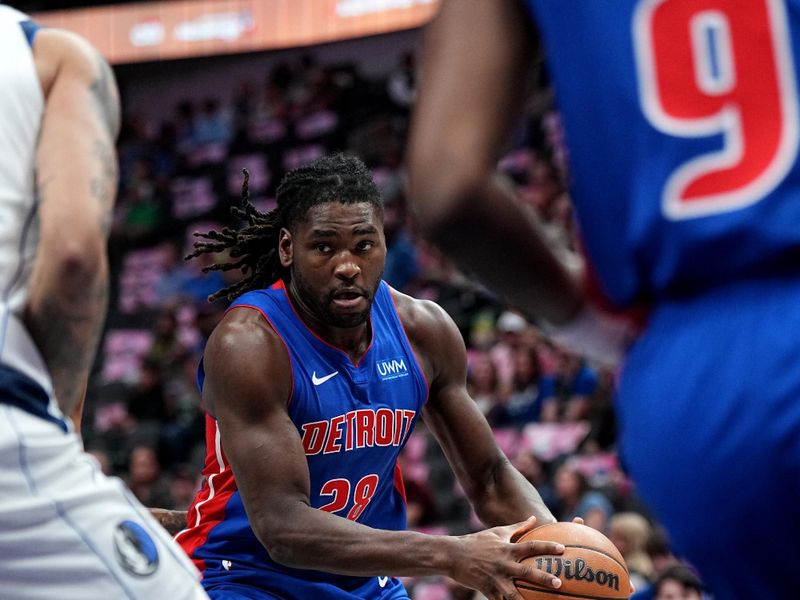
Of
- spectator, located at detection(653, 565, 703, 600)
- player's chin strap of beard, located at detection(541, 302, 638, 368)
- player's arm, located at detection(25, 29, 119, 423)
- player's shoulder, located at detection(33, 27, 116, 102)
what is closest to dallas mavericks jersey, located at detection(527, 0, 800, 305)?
player's chin strap of beard, located at detection(541, 302, 638, 368)

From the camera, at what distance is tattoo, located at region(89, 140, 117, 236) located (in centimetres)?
217

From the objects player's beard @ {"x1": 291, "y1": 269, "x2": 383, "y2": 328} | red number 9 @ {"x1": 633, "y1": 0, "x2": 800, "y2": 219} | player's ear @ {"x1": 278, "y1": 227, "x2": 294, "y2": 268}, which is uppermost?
red number 9 @ {"x1": 633, "y1": 0, "x2": 800, "y2": 219}

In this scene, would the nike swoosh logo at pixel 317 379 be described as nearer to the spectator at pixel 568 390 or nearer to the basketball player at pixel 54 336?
the basketball player at pixel 54 336

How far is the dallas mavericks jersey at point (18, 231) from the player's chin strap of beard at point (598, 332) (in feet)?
3.15

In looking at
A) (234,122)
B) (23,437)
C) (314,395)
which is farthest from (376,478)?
(234,122)

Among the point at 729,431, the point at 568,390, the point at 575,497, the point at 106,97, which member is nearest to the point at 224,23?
the point at 568,390

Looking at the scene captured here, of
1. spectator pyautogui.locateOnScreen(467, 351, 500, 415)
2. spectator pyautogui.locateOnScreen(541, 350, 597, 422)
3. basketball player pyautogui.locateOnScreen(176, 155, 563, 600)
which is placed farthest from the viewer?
spectator pyautogui.locateOnScreen(467, 351, 500, 415)

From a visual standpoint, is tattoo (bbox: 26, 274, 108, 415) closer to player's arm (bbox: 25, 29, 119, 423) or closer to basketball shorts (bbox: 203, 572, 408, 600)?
player's arm (bbox: 25, 29, 119, 423)

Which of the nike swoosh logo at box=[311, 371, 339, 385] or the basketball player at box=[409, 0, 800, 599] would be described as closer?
the basketball player at box=[409, 0, 800, 599]

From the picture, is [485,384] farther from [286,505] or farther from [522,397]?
[286,505]

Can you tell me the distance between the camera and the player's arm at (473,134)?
1.56 m

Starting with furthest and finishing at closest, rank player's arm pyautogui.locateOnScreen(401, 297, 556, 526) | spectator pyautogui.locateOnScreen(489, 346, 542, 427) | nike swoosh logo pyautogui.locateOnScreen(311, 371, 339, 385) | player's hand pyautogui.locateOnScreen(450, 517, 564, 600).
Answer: spectator pyautogui.locateOnScreen(489, 346, 542, 427), player's arm pyautogui.locateOnScreen(401, 297, 556, 526), nike swoosh logo pyautogui.locateOnScreen(311, 371, 339, 385), player's hand pyautogui.locateOnScreen(450, 517, 564, 600)

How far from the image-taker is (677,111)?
1505 millimetres

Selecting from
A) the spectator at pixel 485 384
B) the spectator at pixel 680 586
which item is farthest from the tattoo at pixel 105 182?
the spectator at pixel 485 384
